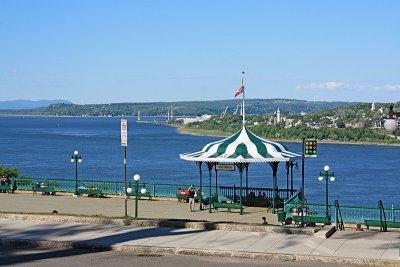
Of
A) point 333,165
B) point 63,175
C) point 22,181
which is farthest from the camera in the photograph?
point 333,165

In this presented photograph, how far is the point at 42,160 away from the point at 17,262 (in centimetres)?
9861

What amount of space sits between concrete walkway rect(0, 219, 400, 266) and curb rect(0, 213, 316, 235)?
0.27m

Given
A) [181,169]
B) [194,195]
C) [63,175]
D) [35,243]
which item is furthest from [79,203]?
[181,169]

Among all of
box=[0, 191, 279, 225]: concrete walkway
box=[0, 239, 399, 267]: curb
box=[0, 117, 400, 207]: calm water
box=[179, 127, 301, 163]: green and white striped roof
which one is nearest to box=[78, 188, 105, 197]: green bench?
box=[0, 191, 279, 225]: concrete walkway

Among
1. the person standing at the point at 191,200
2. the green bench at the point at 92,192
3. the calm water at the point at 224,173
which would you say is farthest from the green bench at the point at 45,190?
the calm water at the point at 224,173

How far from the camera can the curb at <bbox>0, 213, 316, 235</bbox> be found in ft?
66.1

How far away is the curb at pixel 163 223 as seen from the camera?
66.1ft

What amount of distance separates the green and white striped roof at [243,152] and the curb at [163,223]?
7.08m

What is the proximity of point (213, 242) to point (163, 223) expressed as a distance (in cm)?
298

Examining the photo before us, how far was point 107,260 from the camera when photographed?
16984 mm

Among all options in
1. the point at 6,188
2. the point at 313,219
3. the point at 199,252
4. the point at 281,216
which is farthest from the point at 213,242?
the point at 6,188

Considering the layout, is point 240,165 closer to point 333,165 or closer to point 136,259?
point 136,259

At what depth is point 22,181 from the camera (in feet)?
117

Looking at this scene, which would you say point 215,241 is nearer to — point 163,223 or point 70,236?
point 163,223
